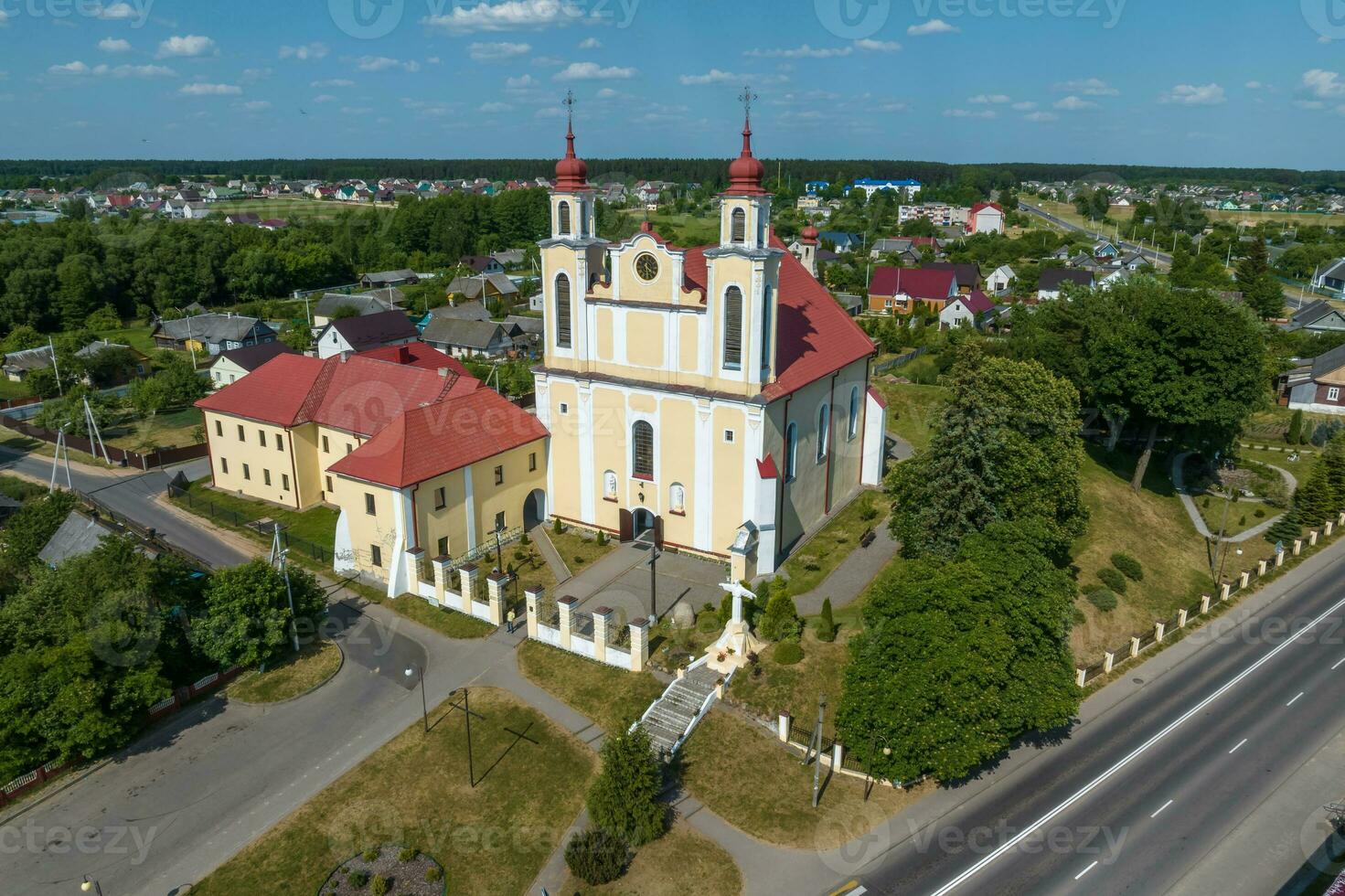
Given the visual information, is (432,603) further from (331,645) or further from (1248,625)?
(1248,625)

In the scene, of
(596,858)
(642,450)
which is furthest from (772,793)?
(642,450)

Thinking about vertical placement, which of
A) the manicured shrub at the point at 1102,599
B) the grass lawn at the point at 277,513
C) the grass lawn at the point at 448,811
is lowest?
the grass lawn at the point at 448,811

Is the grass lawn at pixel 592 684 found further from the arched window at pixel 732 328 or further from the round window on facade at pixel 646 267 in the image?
the round window on facade at pixel 646 267

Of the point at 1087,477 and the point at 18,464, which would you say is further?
the point at 18,464

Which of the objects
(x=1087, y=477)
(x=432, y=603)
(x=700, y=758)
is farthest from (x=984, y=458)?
(x=432, y=603)

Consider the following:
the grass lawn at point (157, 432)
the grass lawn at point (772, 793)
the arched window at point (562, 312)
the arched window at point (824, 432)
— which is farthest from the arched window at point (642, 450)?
the grass lawn at point (157, 432)

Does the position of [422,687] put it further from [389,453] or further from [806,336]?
[806,336]

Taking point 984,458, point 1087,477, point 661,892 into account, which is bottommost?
point 661,892
